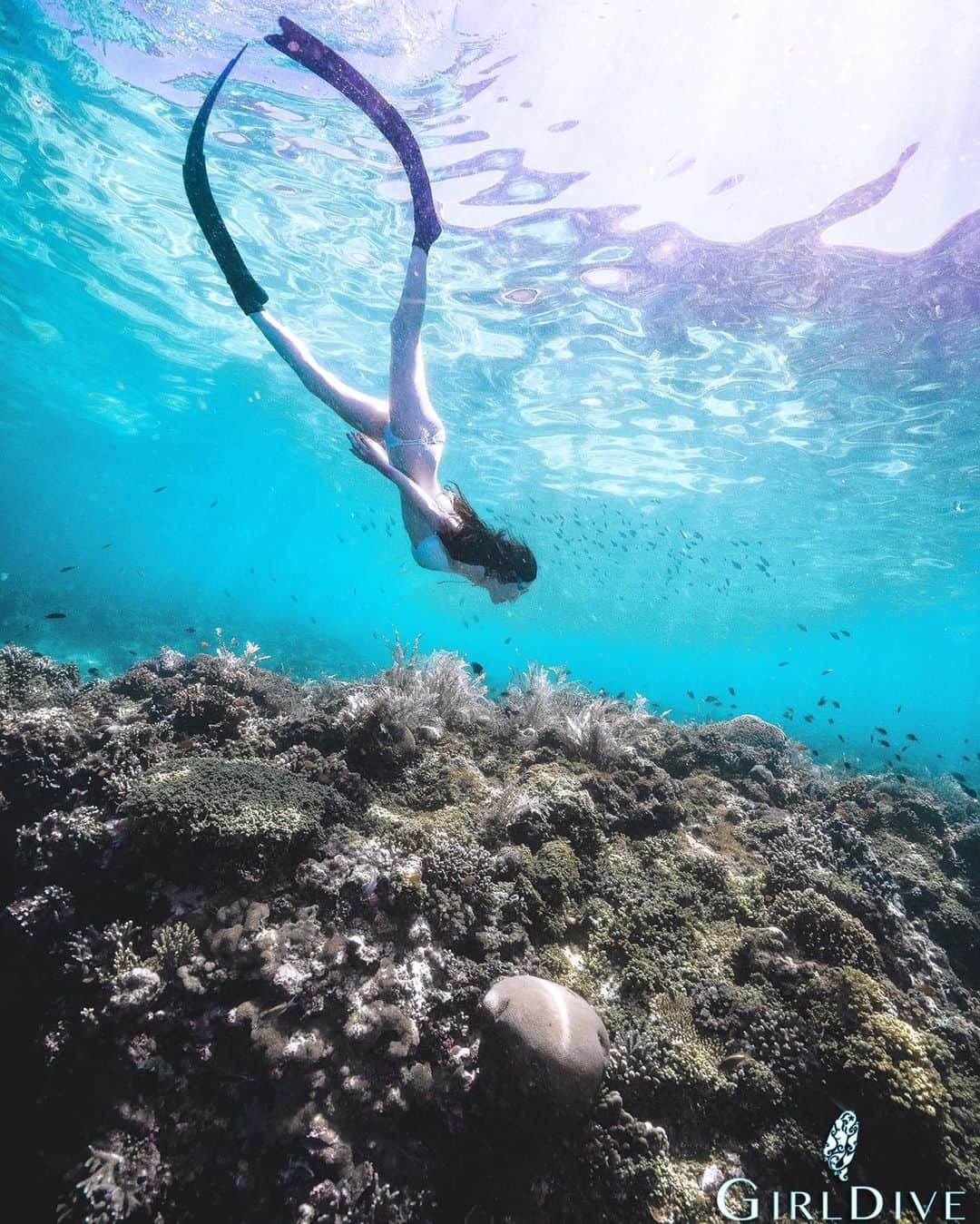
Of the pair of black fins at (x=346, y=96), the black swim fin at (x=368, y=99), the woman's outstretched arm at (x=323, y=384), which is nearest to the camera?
the black swim fin at (x=368, y=99)

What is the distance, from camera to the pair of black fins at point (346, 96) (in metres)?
4.64

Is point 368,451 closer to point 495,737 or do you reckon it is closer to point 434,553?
point 434,553

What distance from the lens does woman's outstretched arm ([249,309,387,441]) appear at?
18.1 feet

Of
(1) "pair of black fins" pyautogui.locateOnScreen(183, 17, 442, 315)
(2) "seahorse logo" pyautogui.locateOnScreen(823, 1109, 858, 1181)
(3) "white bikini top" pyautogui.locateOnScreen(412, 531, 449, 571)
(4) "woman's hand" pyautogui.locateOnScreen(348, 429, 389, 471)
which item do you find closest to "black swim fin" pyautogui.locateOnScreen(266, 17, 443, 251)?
(1) "pair of black fins" pyautogui.locateOnScreen(183, 17, 442, 315)

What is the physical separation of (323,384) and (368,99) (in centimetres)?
256

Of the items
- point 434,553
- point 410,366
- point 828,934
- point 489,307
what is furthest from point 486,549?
point 489,307

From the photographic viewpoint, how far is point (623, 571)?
61.8 meters

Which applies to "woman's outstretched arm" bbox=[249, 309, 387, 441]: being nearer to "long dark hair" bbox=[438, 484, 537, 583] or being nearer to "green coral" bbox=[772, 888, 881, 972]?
"long dark hair" bbox=[438, 484, 537, 583]

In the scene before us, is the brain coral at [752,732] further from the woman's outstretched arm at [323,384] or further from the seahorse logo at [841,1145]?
the woman's outstretched arm at [323,384]

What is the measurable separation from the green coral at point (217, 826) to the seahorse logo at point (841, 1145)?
445 centimetres

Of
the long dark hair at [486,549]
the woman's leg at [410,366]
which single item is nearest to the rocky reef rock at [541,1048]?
the long dark hair at [486,549]

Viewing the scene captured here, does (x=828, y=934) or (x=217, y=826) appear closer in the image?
(x=217, y=826)

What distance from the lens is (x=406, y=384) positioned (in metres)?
5.60

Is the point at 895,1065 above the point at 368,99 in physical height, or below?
below
